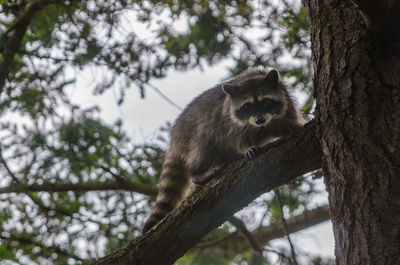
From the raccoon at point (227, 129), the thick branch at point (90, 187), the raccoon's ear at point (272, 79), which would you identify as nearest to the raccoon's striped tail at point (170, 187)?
the raccoon at point (227, 129)

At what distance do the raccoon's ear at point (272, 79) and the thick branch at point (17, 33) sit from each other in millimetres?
2667

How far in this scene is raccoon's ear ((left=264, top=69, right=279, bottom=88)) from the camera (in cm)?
453

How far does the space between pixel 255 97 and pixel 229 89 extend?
283 millimetres

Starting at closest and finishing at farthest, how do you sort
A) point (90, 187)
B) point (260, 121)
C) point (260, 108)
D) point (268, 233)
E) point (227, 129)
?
1. point (260, 121)
2. point (260, 108)
3. point (227, 129)
4. point (90, 187)
5. point (268, 233)

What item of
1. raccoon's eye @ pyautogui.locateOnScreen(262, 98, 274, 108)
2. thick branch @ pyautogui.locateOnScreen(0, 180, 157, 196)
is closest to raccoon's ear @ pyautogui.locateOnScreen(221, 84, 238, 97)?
raccoon's eye @ pyautogui.locateOnScreen(262, 98, 274, 108)

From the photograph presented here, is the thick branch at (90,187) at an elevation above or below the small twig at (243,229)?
above

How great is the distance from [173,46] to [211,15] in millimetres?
637

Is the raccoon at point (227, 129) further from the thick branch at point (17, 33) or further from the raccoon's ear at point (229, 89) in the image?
the thick branch at point (17, 33)

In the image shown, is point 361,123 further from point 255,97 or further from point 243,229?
point 243,229

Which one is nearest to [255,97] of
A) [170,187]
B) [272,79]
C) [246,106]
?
[246,106]

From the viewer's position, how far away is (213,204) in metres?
3.23

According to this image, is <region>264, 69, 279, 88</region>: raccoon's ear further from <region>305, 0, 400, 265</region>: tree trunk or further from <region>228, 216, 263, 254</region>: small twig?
<region>305, 0, 400, 265</region>: tree trunk

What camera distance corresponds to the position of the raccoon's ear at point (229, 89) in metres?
4.61

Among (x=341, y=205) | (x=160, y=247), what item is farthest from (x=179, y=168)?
(x=341, y=205)
